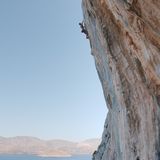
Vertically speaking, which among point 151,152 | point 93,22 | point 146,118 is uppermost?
point 93,22

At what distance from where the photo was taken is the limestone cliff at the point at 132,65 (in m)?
10.7

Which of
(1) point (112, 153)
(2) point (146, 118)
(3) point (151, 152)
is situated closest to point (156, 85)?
(2) point (146, 118)

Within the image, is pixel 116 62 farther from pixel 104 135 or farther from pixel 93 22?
pixel 104 135

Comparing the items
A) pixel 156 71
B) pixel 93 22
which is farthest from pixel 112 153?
pixel 156 71

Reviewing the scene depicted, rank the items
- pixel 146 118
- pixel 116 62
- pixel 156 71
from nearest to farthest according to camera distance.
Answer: pixel 156 71, pixel 146 118, pixel 116 62

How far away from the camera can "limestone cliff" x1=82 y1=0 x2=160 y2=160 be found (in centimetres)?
1069

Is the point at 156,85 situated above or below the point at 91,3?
below

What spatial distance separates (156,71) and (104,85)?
5.18 metres

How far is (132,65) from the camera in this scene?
39.4 ft

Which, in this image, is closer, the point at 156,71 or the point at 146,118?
the point at 156,71

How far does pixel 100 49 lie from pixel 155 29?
4331 millimetres

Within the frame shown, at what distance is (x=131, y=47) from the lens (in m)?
11.5

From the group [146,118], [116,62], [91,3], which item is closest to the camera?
[146,118]

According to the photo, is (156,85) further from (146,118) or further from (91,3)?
(91,3)
